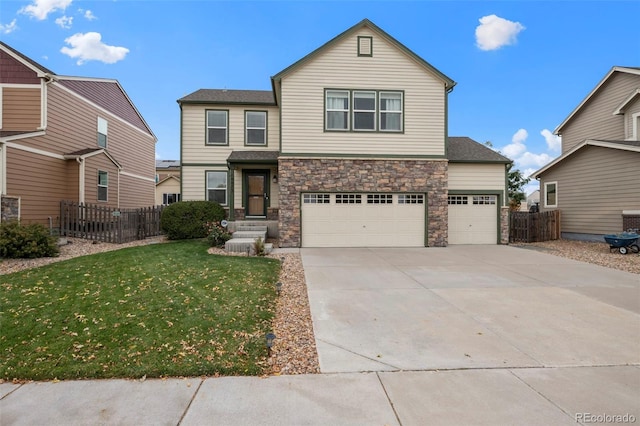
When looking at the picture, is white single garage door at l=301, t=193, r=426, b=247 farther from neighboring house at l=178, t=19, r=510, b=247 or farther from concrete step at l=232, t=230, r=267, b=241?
concrete step at l=232, t=230, r=267, b=241

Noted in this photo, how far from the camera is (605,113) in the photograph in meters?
16.6

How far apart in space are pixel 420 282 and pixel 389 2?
11.0m

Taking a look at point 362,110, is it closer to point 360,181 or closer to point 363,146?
point 363,146

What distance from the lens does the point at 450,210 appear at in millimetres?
13086

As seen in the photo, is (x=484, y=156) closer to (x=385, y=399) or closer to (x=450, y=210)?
(x=450, y=210)

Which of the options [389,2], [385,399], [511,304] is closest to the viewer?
[385,399]

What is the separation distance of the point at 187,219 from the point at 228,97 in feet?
20.6

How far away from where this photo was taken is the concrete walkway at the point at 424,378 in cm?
267

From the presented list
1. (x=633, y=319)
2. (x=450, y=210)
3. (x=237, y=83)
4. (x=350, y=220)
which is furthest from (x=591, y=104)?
(x=237, y=83)

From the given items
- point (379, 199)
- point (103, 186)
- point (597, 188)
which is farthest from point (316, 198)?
point (597, 188)

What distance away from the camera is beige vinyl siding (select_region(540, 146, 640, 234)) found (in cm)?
1265

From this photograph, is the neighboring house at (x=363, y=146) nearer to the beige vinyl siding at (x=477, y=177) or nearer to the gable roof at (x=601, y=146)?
the beige vinyl siding at (x=477, y=177)

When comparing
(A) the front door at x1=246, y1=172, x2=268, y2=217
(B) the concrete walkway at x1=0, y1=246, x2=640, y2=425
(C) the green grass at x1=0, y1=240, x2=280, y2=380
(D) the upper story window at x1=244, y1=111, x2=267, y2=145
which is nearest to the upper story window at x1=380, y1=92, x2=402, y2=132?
(D) the upper story window at x1=244, y1=111, x2=267, y2=145

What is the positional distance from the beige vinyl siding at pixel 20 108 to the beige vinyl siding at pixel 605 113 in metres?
26.3
